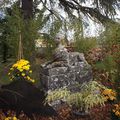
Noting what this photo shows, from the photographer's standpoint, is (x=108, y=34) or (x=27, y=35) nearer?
(x=27, y=35)

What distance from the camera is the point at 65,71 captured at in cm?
773

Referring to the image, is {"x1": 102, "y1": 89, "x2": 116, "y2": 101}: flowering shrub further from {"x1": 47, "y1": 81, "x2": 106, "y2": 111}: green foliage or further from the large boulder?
the large boulder

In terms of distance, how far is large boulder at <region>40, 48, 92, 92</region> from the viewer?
7578 millimetres

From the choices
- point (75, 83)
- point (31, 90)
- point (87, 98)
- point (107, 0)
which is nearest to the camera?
point (31, 90)

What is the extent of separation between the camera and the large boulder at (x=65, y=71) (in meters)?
7.58

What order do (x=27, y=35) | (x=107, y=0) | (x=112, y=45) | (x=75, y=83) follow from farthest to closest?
(x=107, y=0)
(x=112, y=45)
(x=27, y=35)
(x=75, y=83)

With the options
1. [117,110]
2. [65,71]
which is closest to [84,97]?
[117,110]

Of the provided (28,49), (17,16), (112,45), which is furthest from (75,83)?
(112,45)

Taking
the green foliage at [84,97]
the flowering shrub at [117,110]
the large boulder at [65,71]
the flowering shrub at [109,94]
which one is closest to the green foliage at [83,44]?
the large boulder at [65,71]

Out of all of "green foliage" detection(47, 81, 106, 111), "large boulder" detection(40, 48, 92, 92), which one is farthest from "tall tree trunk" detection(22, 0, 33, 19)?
A: "green foliage" detection(47, 81, 106, 111)

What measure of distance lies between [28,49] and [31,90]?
370 inches

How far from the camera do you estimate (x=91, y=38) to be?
50.3 feet

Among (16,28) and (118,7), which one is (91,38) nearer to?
(118,7)

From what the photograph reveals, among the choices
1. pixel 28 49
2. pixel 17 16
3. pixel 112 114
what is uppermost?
pixel 17 16
